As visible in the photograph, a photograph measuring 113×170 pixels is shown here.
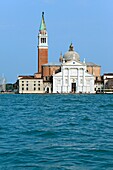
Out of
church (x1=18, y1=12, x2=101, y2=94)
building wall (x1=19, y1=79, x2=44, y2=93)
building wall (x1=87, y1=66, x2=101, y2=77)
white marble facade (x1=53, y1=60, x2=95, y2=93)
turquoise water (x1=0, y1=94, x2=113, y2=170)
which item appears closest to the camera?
turquoise water (x1=0, y1=94, x2=113, y2=170)

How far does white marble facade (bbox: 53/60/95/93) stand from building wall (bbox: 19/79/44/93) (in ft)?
11.5

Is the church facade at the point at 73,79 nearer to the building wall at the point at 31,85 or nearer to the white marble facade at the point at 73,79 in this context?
the white marble facade at the point at 73,79

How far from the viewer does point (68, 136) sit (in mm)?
11516

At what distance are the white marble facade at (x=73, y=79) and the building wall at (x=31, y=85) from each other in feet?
11.5

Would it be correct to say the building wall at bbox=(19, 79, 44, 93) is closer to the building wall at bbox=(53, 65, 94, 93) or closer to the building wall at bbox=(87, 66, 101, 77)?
the building wall at bbox=(53, 65, 94, 93)

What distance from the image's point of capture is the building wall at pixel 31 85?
94.4 metres

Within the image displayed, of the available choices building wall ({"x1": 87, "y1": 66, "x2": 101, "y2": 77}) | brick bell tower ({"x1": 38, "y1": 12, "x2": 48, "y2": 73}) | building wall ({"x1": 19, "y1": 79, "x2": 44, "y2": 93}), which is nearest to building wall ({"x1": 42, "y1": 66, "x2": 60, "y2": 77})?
building wall ({"x1": 19, "y1": 79, "x2": 44, "y2": 93})

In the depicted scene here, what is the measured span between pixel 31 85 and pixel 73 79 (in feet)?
31.7

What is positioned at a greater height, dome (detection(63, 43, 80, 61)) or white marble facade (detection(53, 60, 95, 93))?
dome (detection(63, 43, 80, 61))

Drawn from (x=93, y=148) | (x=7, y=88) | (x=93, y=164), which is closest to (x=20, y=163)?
(x=93, y=164)

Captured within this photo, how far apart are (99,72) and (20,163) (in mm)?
93978

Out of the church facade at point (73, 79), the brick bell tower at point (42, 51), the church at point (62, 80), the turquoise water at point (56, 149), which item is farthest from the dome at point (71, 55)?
the turquoise water at point (56, 149)

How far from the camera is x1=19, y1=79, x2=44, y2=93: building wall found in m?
94.4

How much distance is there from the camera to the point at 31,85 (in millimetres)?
94312
